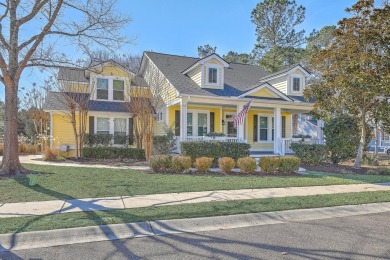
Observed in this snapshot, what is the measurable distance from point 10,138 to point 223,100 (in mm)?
10016

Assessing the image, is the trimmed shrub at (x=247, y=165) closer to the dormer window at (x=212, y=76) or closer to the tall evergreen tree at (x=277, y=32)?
the dormer window at (x=212, y=76)

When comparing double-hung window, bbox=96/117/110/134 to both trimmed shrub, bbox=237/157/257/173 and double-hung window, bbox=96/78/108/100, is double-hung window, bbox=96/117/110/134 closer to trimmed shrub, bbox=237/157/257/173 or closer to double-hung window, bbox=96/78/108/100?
double-hung window, bbox=96/78/108/100

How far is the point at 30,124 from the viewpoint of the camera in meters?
23.8

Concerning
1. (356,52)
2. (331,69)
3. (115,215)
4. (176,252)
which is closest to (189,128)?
(331,69)

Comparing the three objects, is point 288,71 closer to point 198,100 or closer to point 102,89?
point 198,100

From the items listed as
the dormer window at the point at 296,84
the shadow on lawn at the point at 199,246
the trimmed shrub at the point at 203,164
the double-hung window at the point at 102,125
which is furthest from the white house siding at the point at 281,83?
the shadow on lawn at the point at 199,246

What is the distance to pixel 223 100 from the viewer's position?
50.5 feet

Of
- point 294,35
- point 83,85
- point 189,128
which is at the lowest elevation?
point 189,128

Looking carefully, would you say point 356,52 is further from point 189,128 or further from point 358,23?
point 189,128

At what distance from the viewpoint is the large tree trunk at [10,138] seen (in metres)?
9.55

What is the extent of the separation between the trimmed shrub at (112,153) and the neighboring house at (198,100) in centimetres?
198

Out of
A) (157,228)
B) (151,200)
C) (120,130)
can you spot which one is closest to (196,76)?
(120,130)

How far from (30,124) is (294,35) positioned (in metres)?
31.7

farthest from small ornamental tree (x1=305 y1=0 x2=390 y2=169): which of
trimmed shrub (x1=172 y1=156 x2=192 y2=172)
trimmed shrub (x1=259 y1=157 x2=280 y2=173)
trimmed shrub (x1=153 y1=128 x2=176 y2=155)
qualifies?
trimmed shrub (x1=153 y1=128 x2=176 y2=155)
